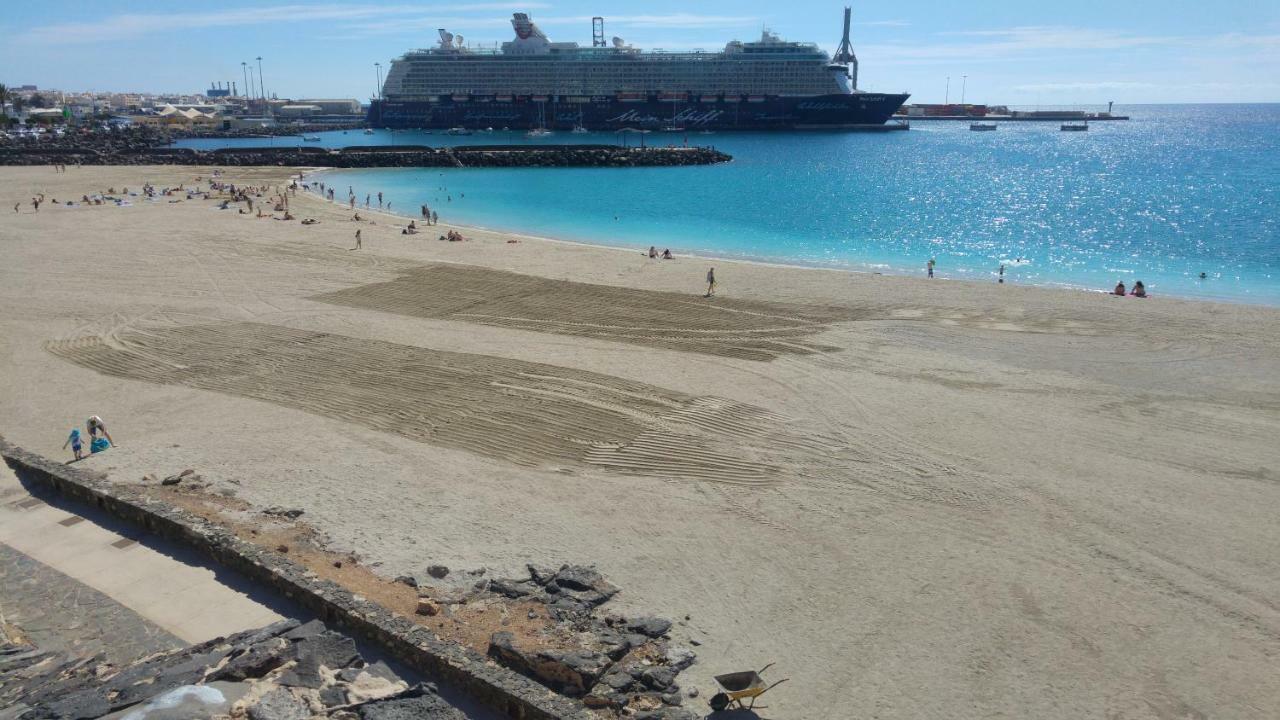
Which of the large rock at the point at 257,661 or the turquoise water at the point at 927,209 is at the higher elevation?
the turquoise water at the point at 927,209

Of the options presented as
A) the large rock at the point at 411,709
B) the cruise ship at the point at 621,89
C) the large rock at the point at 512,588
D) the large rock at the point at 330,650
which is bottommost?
the large rock at the point at 512,588

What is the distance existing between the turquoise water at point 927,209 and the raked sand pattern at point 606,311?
10.8m

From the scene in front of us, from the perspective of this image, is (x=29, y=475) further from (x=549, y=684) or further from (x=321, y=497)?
(x=549, y=684)

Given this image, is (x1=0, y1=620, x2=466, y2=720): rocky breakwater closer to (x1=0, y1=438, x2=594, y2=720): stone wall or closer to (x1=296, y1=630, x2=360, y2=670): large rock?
(x1=296, y1=630, x2=360, y2=670): large rock

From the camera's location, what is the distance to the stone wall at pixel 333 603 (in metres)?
A: 7.18

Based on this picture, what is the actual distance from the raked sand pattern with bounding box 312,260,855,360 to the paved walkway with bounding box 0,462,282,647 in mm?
11320

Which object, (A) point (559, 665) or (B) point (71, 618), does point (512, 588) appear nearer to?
(A) point (559, 665)

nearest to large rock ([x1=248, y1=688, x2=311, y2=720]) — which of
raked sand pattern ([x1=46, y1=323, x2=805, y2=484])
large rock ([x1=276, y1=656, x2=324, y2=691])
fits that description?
large rock ([x1=276, y1=656, x2=324, y2=691])

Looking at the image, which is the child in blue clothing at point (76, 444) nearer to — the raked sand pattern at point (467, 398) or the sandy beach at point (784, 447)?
the sandy beach at point (784, 447)

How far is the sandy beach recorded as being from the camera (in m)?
8.65

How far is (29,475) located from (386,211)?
120ft

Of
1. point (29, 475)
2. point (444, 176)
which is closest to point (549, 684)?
point (29, 475)

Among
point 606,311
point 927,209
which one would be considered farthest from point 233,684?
point 927,209

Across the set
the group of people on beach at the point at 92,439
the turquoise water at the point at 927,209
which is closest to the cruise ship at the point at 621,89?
the turquoise water at the point at 927,209
